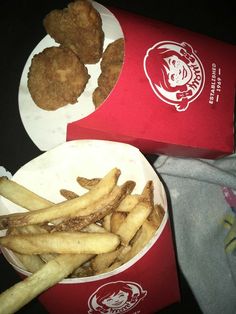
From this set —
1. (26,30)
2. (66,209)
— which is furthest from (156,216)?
(26,30)

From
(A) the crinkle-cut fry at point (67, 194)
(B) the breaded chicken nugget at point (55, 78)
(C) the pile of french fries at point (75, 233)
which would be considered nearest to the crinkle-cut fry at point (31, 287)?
(C) the pile of french fries at point (75, 233)

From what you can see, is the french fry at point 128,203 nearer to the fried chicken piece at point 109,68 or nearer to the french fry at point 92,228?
the french fry at point 92,228

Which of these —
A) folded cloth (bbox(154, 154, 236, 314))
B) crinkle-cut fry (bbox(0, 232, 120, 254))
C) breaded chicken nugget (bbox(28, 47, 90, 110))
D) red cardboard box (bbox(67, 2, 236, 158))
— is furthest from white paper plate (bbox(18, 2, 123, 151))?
crinkle-cut fry (bbox(0, 232, 120, 254))

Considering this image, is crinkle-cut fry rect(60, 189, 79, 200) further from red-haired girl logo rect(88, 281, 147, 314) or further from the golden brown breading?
the golden brown breading

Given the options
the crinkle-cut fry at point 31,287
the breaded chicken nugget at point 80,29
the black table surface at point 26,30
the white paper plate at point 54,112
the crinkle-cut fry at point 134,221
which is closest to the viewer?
the crinkle-cut fry at point 31,287

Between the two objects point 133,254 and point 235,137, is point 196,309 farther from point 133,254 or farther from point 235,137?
point 235,137

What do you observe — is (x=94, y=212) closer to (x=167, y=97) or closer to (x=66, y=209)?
(x=66, y=209)
